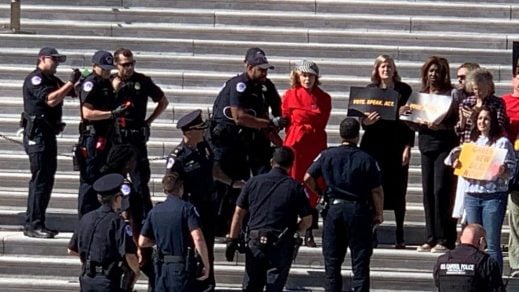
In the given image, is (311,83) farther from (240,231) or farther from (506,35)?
(506,35)

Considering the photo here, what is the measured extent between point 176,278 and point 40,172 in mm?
2697

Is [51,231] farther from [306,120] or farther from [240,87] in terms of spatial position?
[306,120]

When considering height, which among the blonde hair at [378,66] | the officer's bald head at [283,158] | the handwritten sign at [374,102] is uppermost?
the blonde hair at [378,66]

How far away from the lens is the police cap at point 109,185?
1127 cm

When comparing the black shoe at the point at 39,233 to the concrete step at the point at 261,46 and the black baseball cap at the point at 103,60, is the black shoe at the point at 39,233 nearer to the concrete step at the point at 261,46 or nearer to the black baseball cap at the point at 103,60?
the black baseball cap at the point at 103,60

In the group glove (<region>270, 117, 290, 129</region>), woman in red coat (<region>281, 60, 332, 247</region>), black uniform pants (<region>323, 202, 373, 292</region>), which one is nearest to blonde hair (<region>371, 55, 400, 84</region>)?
woman in red coat (<region>281, 60, 332, 247</region>)

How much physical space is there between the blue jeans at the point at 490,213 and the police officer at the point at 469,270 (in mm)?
1973

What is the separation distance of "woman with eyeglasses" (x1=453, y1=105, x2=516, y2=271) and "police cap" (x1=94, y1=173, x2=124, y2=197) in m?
3.02

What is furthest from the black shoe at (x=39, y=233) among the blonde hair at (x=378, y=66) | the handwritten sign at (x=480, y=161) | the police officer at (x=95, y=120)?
the handwritten sign at (x=480, y=161)

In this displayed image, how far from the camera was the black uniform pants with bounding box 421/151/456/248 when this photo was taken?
13.3m

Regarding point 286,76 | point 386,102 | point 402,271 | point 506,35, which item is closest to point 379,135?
point 386,102

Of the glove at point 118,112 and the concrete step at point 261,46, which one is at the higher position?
the concrete step at point 261,46

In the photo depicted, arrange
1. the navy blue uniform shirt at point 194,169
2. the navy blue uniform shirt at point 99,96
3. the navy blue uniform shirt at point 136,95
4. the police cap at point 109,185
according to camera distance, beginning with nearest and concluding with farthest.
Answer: the police cap at point 109,185, the navy blue uniform shirt at point 194,169, the navy blue uniform shirt at point 99,96, the navy blue uniform shirt at point 136,95

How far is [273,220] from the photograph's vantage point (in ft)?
38.8
